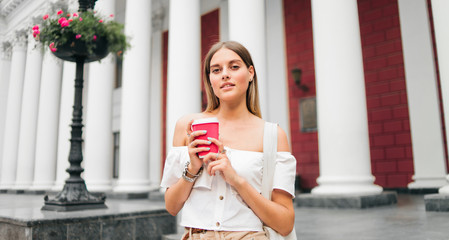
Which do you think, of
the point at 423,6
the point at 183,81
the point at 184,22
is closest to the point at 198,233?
the point at 183,81

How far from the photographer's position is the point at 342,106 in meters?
7.23

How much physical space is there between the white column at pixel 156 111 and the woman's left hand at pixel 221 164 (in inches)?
672

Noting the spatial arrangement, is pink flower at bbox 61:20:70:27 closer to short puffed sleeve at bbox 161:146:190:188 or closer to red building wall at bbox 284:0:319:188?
short puffed sleeve at bbox 161:146:190:188

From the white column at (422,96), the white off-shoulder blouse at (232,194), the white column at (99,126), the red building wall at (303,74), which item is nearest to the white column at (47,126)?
the white column at (99,126)

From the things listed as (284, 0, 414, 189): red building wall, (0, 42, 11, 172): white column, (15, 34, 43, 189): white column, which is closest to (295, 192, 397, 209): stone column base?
(284, 0, 414, 189): red building wall

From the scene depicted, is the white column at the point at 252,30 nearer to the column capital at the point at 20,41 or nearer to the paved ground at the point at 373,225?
the paved ground at the point at 373,225

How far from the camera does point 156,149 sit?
18703 millimetres

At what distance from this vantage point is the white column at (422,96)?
1042 cm

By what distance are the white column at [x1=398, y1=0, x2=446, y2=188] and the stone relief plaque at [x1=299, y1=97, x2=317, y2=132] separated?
3.19m

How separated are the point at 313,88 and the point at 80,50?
30.2 feet

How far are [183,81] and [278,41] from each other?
19.4 ft

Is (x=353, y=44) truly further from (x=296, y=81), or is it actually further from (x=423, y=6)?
(x=296, y=81)

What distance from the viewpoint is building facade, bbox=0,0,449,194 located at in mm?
7277

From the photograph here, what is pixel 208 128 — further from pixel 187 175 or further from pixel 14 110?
pixel 14 110
